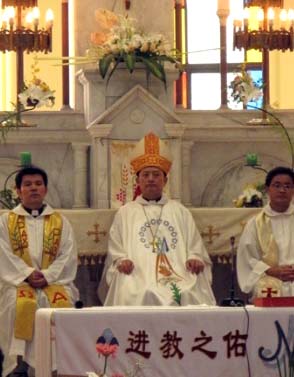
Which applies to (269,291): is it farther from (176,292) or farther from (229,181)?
(229,181)

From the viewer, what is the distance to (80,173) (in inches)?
432

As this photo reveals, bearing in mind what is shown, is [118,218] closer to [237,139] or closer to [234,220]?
[234,220]

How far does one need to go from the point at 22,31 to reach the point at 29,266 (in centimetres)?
207

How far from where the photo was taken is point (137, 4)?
11.2 meters

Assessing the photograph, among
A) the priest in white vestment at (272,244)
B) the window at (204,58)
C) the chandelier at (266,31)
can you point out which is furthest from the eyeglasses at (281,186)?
the window at (204,58)

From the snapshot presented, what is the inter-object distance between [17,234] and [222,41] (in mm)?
2688

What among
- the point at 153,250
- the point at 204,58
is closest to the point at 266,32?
the point at 153,250

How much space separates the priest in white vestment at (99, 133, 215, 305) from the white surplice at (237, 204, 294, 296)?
0.25 m

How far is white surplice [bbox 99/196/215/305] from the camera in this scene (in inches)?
376

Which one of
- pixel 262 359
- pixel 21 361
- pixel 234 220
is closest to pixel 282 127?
pixel 234 220

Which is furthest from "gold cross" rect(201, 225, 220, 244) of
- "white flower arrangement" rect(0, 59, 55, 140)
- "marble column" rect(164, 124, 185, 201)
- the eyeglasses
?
"white flower arrangement" rect(0, 59, 55, 140)

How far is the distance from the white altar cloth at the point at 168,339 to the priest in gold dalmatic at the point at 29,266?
1.69m

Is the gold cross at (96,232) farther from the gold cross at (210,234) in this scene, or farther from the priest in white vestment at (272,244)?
the priest in white vestment at (272,244)

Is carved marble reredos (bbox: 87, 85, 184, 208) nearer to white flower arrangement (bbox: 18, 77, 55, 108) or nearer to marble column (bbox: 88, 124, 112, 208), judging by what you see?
marble column (bbox: 88, 124, 112, 208)
